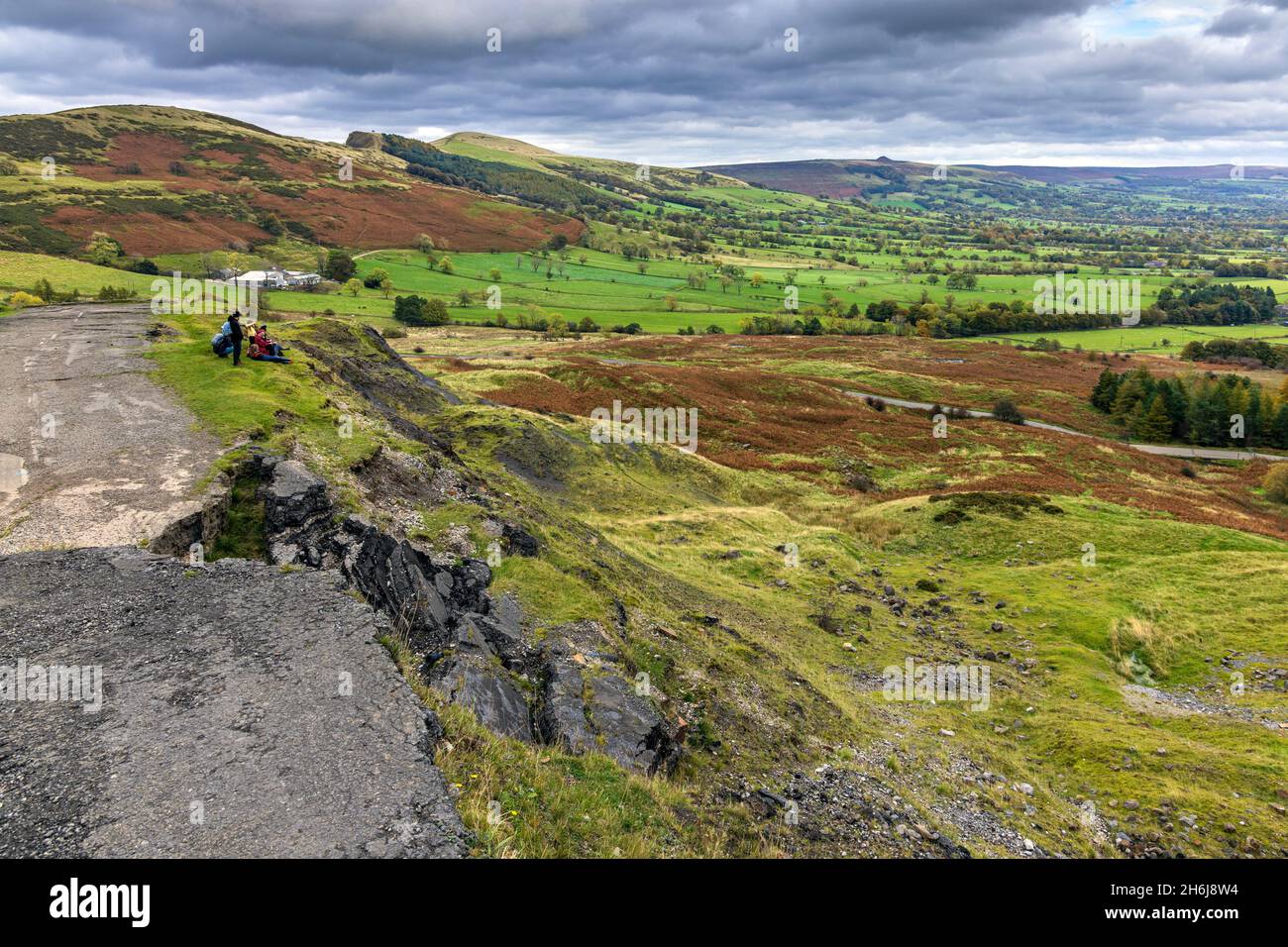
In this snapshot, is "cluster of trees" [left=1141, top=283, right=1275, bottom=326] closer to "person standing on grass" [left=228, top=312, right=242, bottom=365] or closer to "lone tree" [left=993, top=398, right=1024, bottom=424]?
"lone tree" [left=993, top=398, right=1024, bottom=424]

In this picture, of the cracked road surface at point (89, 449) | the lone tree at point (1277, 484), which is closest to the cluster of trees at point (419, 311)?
the cracked road surface at point (89, 449)

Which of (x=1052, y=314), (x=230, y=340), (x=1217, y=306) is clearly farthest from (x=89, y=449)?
(x=1217, y=306)

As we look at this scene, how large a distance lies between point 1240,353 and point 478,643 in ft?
535

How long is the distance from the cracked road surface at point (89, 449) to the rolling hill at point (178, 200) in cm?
12043

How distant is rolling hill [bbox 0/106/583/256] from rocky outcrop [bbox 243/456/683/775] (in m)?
135

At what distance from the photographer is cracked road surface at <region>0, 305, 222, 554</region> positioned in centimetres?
1345

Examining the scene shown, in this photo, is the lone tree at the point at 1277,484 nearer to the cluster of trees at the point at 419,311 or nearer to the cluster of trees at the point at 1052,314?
the cluster of trees at the point at 1052,314

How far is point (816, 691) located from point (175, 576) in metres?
17.1

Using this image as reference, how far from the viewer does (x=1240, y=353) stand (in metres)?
127

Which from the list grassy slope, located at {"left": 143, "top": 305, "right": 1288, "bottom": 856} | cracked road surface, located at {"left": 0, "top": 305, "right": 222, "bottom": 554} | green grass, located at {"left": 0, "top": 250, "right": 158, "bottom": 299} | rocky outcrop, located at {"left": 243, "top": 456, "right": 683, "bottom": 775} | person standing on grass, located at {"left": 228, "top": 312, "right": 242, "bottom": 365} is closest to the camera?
grassy slope, located at {"left": 143, "top": 305, "right": 1288, "bottom": 856}

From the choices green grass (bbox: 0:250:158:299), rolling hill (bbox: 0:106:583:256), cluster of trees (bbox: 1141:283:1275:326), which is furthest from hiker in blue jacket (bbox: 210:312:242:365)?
cluster of trees (bbox: 1141:283:1275:326)

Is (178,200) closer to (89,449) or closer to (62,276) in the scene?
(62,276)

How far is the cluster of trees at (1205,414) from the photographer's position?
79125mm
